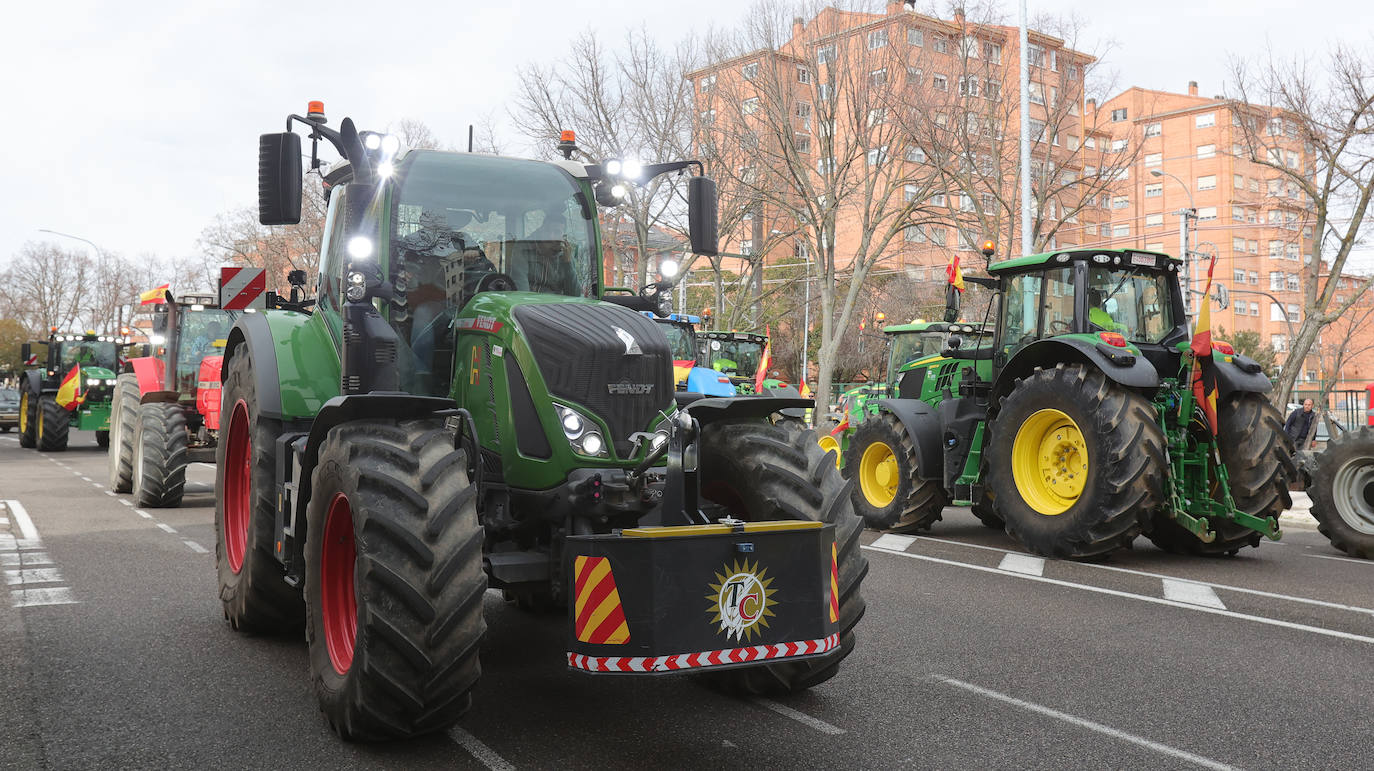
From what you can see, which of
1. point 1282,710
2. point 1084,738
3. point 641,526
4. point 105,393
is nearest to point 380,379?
point 641,526

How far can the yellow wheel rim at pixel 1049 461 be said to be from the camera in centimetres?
1051

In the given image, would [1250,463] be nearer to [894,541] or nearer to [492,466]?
[894,541]

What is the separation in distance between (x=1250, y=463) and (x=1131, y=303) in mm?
1883

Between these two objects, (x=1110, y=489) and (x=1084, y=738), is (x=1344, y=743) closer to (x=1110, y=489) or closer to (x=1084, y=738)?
(x=1084, y=738)

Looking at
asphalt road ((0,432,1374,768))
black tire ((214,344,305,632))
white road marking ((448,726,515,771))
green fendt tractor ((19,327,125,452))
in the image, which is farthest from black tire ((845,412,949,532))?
green fendt tractor ((19,327,125,452))

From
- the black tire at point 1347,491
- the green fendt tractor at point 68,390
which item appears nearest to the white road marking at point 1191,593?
the black tire at point 1347,491

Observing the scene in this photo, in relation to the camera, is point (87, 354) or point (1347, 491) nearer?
point (1347, 491)

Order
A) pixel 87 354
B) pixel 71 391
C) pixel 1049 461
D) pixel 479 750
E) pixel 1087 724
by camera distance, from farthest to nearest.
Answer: pixel 87 354
pixel 71 391
pixel 1049 461
pixel 1087 724
pixel 479 750

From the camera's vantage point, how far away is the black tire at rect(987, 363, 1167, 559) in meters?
9.66

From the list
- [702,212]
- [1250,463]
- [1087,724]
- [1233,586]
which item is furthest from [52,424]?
[1087,724]

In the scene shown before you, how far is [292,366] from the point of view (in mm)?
6438

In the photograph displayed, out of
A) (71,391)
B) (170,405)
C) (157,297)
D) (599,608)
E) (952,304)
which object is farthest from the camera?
(71,391)

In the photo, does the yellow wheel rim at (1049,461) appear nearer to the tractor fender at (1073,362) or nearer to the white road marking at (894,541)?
the tractor fender at (1073,362)

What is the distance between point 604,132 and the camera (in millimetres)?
30953
